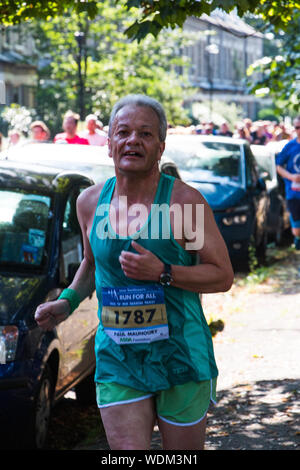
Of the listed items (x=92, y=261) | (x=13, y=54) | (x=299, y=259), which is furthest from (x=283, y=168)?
(x=13, y=54)

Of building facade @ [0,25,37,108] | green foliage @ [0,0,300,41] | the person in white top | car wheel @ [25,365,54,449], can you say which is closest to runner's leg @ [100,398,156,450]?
car wheel @ [25,365,54,449]

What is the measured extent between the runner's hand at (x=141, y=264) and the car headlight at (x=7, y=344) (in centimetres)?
200

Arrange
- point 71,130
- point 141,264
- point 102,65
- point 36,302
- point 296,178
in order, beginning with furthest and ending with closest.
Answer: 1. point 102,65
2. point 71,130
3. point 296,178
4. point 36,302
5. point 141,264

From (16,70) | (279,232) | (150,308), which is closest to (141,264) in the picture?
(150,308)

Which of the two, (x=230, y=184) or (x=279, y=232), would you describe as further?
(x=279, y=232)

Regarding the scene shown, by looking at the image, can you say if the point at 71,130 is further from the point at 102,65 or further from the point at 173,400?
the point at 102,65

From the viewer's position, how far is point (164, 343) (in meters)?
3.54

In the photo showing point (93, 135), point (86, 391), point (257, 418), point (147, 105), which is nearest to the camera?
point (147, 105)

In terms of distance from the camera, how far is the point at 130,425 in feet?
11.5

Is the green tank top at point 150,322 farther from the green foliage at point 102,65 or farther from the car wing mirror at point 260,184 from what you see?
the green foliage at point 102,65

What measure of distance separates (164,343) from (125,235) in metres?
0.42

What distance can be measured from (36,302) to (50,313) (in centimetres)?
166

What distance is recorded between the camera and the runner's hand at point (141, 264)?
3.33 metres

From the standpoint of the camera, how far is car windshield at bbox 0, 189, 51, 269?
5.96 meters
